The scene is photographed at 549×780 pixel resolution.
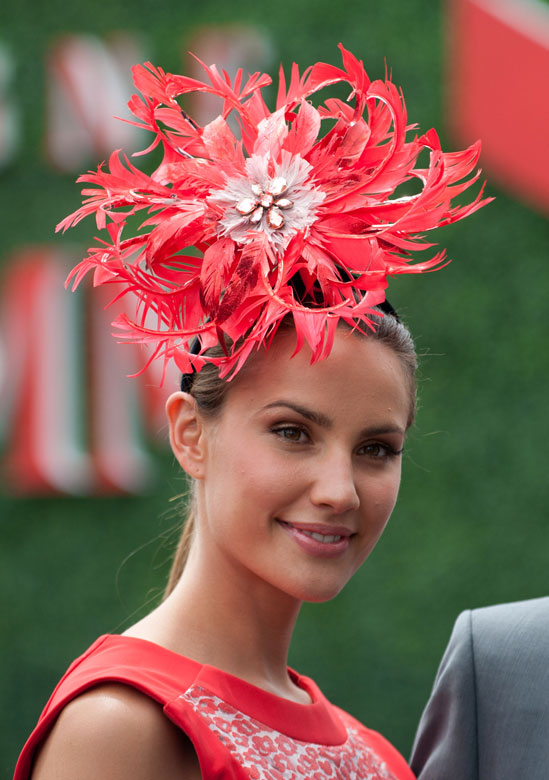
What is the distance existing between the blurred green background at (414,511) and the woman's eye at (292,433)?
359cm

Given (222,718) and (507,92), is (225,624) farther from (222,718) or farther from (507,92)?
(507,92)

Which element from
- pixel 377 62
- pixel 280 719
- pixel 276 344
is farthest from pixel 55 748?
pixel 377 62

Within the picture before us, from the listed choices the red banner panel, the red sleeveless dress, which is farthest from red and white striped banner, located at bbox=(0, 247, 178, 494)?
the red sleeveless dress

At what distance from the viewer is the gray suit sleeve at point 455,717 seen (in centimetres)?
195

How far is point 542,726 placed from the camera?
6.14 ft

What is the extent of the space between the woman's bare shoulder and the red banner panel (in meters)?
4.26

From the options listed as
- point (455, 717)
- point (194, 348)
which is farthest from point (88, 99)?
point (455, 717)

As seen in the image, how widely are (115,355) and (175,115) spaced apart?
3.55m

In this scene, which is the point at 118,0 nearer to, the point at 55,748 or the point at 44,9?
the point at 44,9

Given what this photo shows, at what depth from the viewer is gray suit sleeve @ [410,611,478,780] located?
1.95 meters

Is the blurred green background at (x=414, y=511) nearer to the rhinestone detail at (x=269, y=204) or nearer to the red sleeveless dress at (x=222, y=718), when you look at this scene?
the red sleeveless dress at (x=222, y=718)

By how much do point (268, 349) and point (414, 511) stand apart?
3.69 m

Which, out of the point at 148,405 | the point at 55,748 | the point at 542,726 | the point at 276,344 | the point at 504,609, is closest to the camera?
the point at 55,748

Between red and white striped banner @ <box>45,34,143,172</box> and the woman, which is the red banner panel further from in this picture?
the woman
